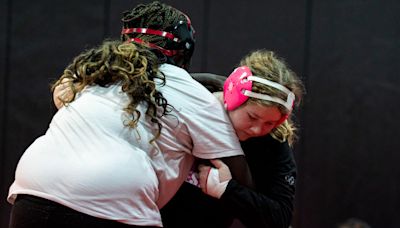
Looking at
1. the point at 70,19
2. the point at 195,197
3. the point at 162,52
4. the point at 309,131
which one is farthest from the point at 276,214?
the point at 70,19

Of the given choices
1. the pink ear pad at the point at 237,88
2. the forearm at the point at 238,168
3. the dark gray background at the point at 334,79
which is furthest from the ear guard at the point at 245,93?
the dark gray background at the point at 334,79

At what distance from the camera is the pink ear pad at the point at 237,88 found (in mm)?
1386

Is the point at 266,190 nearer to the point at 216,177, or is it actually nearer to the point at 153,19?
the point at 216,177

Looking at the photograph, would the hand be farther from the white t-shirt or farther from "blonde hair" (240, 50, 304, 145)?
"blonde hair" (240, 50, 304, 145)

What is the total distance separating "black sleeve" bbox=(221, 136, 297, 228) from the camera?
135 cm

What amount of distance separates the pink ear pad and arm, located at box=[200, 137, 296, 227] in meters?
0.16

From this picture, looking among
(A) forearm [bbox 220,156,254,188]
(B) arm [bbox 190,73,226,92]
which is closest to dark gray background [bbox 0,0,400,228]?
(B) arm [bbox 190,73,226,92]

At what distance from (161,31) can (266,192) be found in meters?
0.46

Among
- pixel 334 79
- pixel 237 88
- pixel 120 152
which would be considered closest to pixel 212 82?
pixel 237 88

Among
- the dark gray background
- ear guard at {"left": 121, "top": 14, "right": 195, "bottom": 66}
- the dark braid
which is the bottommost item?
the dark gray background

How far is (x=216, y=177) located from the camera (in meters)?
1.35

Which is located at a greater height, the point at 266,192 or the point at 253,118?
the point at 253,118

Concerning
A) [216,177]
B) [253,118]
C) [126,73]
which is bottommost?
[216,177]

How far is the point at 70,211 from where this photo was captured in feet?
3.93
